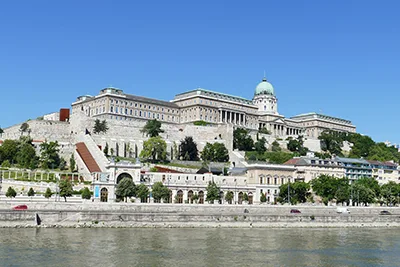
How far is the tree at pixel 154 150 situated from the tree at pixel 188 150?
644 centimetres

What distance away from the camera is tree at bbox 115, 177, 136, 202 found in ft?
246

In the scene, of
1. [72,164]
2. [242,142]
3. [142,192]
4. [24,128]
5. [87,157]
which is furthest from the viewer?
[242,142]

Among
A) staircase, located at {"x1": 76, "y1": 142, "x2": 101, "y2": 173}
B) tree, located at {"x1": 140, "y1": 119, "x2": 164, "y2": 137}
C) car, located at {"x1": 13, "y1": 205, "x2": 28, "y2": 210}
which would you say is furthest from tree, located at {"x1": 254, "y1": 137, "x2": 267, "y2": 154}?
car, located at {"x1": 13, "y1": 205, "x2": 28, "y2": 210}

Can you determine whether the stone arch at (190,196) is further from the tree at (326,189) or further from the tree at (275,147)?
the tree at (275,147)

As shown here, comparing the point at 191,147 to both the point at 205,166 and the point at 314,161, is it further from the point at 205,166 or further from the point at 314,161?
the point at 314,161

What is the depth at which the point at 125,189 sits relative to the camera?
74875 millimetres

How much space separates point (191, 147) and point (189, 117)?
121 feet

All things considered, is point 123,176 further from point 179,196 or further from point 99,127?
point 99,127

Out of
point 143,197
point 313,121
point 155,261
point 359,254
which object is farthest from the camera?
point 313,121

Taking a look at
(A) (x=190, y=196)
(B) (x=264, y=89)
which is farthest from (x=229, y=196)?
(B) (x=264, y=89)

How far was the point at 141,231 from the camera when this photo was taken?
55875mm

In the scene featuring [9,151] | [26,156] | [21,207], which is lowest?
[21,207]

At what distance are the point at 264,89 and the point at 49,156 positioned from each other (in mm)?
101654

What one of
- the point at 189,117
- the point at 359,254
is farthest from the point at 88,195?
the point at 189,117
